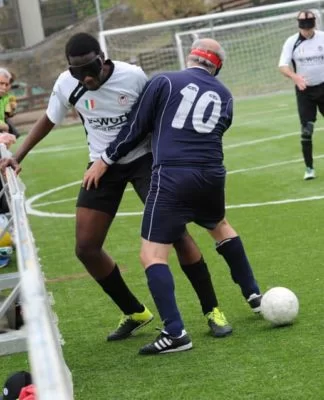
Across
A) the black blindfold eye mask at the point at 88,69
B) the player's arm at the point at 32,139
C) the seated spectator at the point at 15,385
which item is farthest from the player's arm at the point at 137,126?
the seated spectator at the point at 15,385

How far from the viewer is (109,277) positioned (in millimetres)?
7109

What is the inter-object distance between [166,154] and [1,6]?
54.5 meters

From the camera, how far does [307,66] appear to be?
46.7ft

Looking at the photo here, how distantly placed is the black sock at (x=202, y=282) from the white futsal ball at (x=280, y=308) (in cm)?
37

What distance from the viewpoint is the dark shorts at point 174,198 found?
642 cm

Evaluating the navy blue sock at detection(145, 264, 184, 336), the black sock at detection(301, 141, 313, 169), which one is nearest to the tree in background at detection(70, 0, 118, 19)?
the black sock at detection(301, 141, 313, 169)

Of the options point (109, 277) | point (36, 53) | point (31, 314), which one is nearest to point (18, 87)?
point (36, 53)

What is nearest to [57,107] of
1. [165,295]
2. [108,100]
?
[108,100]

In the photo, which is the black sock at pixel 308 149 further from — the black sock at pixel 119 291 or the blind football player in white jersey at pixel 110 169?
the blind football player in white jersey at pixel 110 169

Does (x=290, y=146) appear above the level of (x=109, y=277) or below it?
below

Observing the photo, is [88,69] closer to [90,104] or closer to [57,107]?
[90,104]

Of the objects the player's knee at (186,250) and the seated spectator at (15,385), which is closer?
the seated spectator at (15,385)

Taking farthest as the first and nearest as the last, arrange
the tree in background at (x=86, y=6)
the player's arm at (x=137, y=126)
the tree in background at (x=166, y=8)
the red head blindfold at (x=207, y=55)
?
the tree in background at (x=86, y=6), the tree in background at (x=166, y=8), the red head blindfold at (x=207, y=55), the player's arm at (x=137, y=126)

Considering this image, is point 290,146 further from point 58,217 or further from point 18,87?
point 18,87
